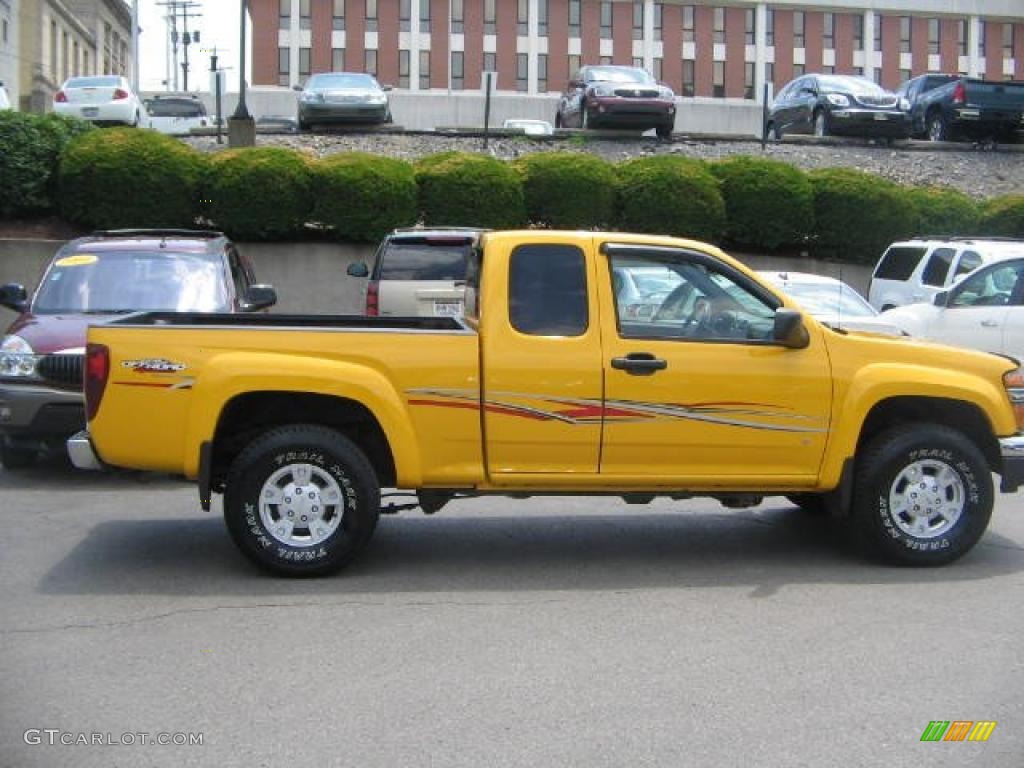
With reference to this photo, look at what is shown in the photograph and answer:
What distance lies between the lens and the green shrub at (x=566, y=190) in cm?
1898

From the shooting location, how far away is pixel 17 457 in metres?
10.5

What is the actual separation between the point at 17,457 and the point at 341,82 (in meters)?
17.9

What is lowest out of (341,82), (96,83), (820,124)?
(820,124)

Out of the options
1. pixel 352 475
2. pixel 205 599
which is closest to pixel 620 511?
pixel 352 475

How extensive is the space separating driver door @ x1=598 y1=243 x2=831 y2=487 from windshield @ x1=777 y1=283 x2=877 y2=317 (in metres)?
6.14

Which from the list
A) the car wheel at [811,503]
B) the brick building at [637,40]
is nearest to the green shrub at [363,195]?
the car wheel at [811,503]

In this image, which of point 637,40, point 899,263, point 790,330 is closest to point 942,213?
point 899,263

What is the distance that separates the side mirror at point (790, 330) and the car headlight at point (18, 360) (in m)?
5.71

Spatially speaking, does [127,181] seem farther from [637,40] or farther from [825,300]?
[637,40]

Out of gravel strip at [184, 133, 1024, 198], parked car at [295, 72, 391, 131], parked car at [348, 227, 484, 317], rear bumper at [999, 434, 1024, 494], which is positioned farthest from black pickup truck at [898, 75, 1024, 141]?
rear bumper at [999, 434, 1024, 494]

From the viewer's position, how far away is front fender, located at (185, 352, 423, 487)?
6.79m

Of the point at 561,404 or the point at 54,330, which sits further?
the point at 54,330

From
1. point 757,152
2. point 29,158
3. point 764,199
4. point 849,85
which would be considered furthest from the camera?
point 849,85

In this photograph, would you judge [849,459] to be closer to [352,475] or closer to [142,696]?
[352,475]
